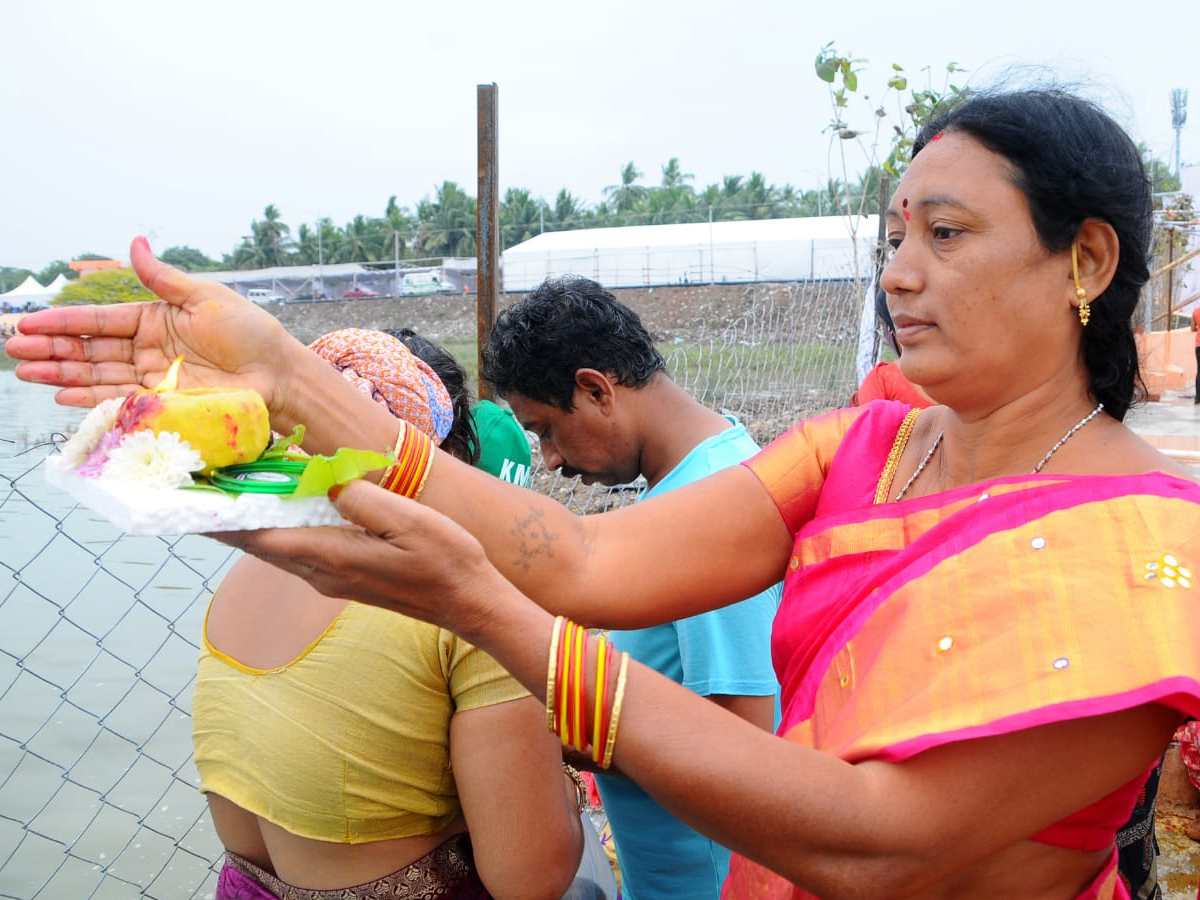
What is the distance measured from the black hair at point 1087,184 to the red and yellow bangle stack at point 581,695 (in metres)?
0.91

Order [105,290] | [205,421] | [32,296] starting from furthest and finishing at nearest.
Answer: [32,296]
[105,290]
[205,421]

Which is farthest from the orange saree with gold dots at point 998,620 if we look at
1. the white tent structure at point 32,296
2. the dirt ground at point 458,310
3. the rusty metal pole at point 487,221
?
the dirt ground at point 458,310

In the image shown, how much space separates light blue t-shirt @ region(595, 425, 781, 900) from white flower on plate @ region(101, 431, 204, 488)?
119cm

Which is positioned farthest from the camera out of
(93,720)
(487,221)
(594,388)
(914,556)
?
(93,720)

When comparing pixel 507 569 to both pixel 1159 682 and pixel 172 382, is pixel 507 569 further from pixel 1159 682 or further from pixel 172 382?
pixel 1159 682

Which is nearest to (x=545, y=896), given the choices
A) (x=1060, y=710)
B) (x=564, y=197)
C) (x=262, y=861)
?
(x=262, y=861)

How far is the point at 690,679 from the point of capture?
2.19m

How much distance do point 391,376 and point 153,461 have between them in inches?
33.5

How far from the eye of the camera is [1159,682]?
119cm

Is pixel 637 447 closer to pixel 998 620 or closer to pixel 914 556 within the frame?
pixel 914 556

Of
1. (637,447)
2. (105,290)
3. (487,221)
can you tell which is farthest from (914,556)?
(487,221)

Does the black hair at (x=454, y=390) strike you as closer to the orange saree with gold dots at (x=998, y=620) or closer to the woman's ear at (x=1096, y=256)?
the orange saree with gold dots at (x=998, y=620)

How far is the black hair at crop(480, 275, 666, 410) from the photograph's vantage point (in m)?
2.82

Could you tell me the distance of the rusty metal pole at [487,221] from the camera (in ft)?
10.7
